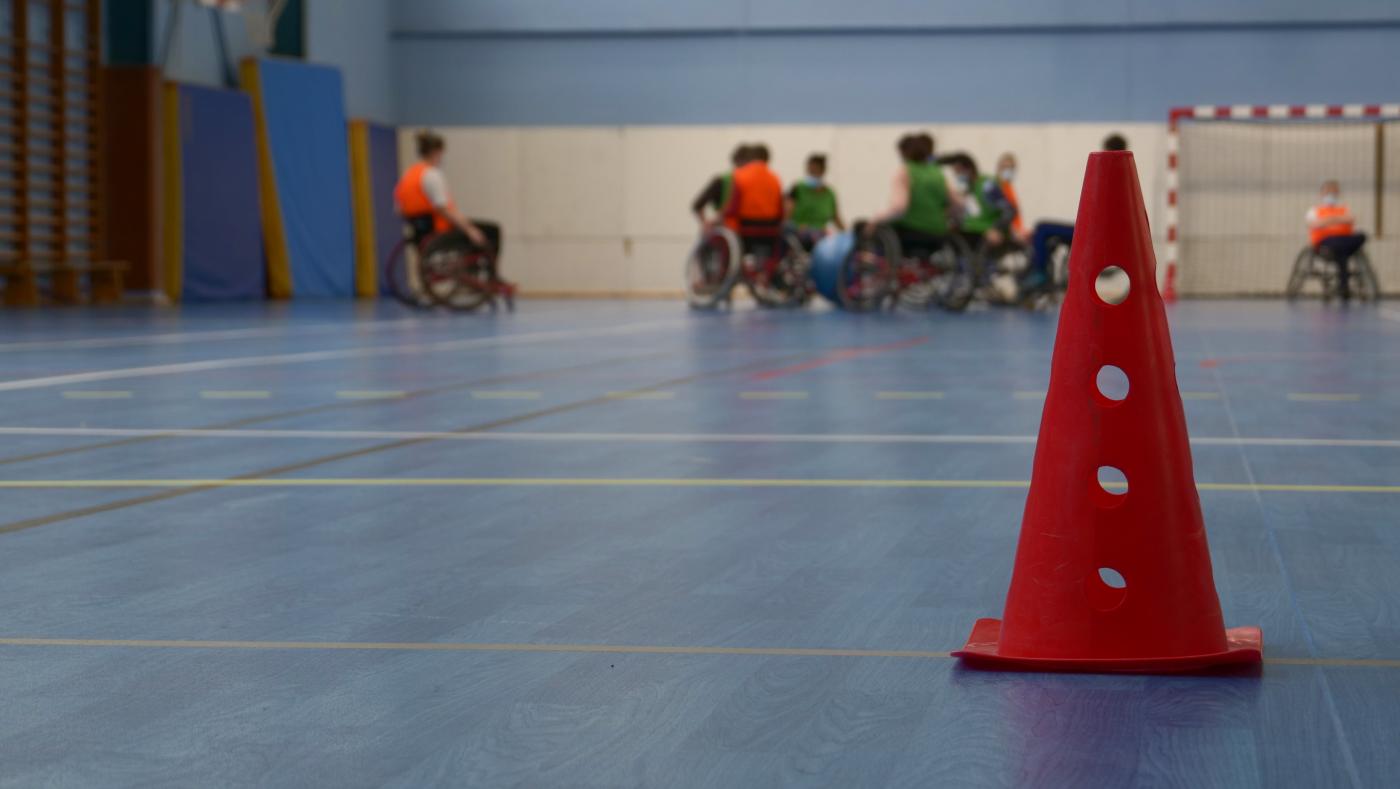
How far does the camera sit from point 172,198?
19.9m

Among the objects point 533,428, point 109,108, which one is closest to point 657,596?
point 533,428

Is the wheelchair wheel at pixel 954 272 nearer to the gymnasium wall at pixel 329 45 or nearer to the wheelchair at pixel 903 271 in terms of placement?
the wheelchair at pixel 903 271

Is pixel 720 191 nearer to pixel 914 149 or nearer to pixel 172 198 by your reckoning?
pixel 914 149

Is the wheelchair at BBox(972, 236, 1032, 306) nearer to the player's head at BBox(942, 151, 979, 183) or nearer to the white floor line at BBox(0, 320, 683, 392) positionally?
the player's head at BBox(942, 151, 979, 183)

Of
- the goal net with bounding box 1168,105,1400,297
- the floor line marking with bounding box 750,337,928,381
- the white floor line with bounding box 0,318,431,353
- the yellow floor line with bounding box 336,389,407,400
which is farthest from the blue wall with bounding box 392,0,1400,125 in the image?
the yellow floor line with bounding box 336,389,407,400

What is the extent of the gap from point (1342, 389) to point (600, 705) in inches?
237

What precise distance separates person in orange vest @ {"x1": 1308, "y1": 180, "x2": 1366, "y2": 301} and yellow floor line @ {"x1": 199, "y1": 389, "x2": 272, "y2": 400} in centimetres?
1509

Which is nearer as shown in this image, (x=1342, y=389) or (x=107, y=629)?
(x=107, y=629)

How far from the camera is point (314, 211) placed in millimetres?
22250

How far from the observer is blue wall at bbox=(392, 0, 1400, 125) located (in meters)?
24.0

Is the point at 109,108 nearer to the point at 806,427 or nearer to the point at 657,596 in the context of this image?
the point at 806,427

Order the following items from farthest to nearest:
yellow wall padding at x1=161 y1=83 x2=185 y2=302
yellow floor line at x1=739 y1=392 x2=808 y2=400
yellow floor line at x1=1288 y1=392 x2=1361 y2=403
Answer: yellow wall padding at x1=161 y1=83 x2=185 y2=302, yellow floor line at x1=739 y1=392 x2=808 y2=400, yellow floor line at x1=1288 y1=392 x2=1361 y2=403

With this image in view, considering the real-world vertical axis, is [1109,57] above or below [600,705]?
above

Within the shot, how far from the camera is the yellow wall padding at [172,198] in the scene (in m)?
19.7
